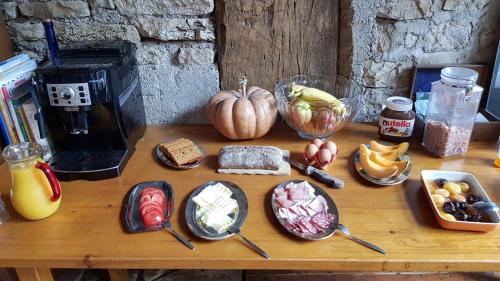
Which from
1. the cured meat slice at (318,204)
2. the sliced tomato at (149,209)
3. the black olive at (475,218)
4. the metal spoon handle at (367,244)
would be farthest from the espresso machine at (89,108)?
the black olive at (475,218)

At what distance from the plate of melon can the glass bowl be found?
126 mm

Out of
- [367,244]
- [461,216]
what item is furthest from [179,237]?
[461,216]

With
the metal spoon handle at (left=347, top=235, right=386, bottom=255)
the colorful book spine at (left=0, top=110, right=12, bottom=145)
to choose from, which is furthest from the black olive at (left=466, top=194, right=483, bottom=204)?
the colorful book spine at (left=0, top=110, right=12, bottom=145)

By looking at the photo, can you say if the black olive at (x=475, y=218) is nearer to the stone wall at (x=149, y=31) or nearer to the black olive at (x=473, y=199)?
the black olive at (x=473, y=199)

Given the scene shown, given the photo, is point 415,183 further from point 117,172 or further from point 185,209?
point 117,172

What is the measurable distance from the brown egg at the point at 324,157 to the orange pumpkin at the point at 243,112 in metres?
0.22

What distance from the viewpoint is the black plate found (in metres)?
0.86

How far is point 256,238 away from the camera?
835 millimetres

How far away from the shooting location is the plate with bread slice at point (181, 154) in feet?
3.59

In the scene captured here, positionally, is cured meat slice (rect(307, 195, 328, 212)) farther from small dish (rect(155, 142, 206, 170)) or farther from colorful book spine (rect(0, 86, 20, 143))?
colorful book spine (rect(0, 86, 20, 143))

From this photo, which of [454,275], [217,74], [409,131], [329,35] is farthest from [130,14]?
[454,275]

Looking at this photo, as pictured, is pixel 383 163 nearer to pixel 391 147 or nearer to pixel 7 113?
pixel 391 147

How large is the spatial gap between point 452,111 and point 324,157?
1.30 feet

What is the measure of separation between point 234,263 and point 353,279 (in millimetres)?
936
